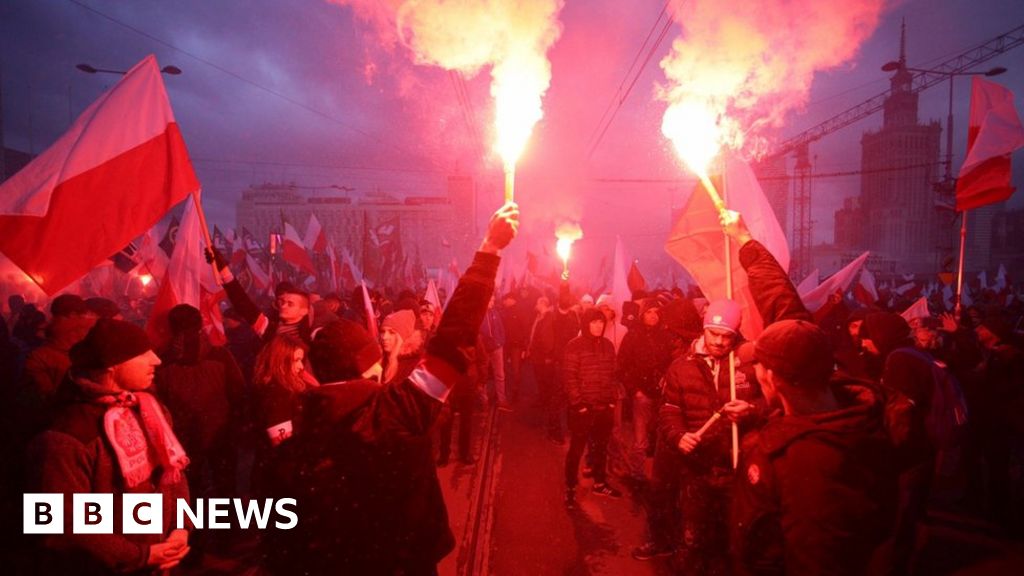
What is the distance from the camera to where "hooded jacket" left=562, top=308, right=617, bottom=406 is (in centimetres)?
655

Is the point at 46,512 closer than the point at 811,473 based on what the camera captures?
No

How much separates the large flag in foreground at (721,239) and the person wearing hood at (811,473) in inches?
87.1

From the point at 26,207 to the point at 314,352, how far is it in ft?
Answer: 9.92

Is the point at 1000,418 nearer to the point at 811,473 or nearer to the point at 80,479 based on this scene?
the point at 811,473

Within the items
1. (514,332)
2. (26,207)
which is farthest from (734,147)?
(514,332)

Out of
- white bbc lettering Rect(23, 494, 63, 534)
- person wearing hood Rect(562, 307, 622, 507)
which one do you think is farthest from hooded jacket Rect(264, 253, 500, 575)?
person wearing hood Rect(562, 307, 622, 507)

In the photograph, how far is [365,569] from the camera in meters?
2.19

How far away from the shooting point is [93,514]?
2496 mm

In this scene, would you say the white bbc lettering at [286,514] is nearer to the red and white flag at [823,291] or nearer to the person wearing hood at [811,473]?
the person wearing hood at [811,473]

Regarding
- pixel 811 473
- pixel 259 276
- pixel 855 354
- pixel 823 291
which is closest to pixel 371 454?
pixel 811 473

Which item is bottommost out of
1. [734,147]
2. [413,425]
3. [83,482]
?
[83,482]

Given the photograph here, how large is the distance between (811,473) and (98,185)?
4.98m

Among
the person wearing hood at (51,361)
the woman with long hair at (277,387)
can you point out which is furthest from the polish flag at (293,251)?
the woman with long hair at (277,387)

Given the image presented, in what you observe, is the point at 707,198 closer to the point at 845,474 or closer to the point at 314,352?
the point at 845,474
